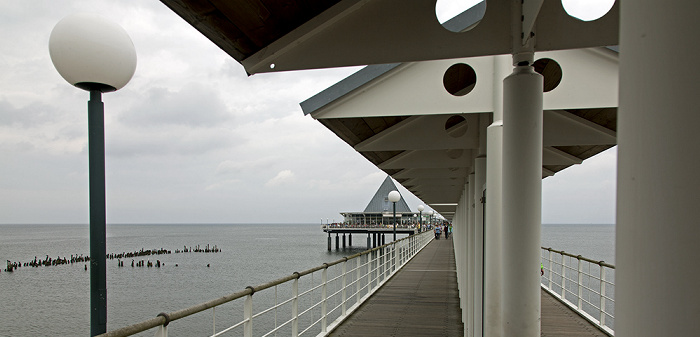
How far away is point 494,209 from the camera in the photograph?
10.5 ft

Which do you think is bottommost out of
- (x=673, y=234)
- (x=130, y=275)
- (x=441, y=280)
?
(x=130, y=275)

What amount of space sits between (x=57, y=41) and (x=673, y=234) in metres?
3.15

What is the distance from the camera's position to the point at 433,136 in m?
4.54

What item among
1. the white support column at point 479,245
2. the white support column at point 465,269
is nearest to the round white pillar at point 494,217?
the white support column at point 479,245

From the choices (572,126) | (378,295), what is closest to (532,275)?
(572,126)

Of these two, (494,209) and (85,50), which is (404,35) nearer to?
(494,209)

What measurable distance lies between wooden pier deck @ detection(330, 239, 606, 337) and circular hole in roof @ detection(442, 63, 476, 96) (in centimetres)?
382

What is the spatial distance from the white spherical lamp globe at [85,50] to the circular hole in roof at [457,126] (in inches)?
116

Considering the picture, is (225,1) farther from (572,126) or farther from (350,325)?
(350,325)

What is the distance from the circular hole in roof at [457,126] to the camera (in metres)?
4.94

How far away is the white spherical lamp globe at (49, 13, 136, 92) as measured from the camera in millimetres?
2857

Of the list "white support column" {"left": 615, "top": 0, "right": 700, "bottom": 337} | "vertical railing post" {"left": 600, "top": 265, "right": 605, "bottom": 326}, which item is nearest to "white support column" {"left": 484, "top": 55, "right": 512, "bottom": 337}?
"white support column" {"left": 615, "top": 0, "right": 700, "bottom": 337}

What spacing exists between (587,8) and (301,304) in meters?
21.6

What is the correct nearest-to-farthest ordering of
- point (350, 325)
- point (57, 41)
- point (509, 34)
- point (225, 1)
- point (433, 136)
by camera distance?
point (225, 1) < point (509, 34) < point (57, 41) < point (433, 136) < point (350, 325)
